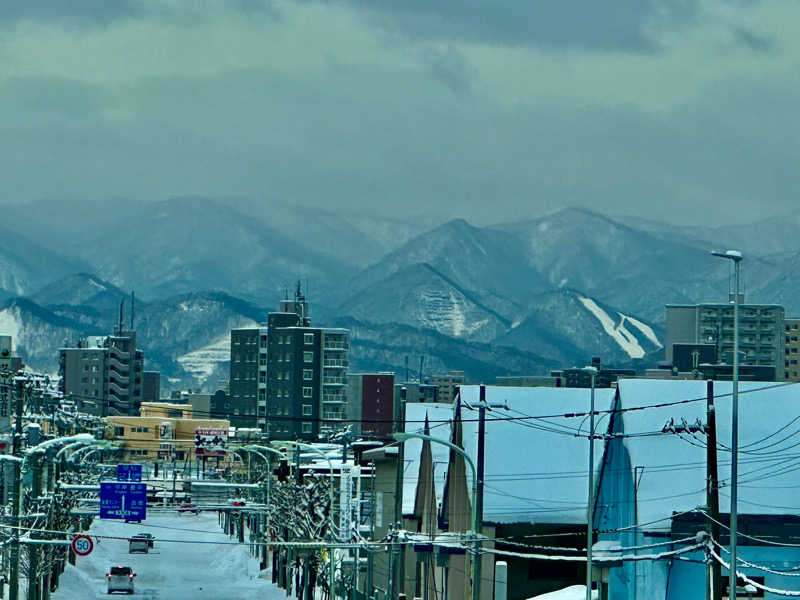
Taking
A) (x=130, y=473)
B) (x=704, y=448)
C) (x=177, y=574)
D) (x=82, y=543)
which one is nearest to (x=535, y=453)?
(x=704, y=448)

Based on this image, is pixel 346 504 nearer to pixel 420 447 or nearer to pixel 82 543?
pixel 420 447

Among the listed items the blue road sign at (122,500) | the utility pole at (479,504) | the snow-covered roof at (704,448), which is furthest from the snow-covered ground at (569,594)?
the blue road sign at (122,500)

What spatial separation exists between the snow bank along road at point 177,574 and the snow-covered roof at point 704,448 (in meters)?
25.1

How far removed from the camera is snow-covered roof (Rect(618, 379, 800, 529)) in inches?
2783

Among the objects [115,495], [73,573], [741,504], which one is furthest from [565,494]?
[73,573]

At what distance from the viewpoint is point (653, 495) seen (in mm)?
71125

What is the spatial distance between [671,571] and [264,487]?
8094 cm

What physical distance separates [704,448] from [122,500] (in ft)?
127

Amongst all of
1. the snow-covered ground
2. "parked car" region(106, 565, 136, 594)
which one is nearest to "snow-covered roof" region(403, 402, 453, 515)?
the snow-covered ground

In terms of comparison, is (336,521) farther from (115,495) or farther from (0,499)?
(0,499)

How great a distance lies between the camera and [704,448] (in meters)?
72.4

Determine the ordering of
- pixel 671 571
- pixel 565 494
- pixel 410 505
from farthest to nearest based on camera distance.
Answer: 1. pixel 410 505
2. pixel 565 494
3. pixel 671 571

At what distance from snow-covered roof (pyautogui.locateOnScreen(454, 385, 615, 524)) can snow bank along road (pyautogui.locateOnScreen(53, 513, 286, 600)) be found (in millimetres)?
16876

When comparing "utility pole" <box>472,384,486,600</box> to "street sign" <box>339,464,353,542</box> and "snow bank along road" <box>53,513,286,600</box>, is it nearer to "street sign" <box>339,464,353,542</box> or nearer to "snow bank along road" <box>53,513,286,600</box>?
"street sign" <box>339,464,353,542</box>
